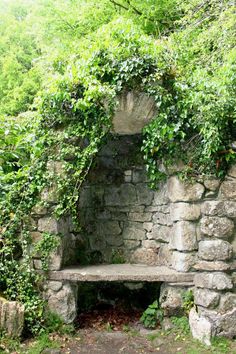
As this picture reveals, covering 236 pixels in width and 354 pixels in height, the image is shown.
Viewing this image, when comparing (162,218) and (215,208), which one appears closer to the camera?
(215,208)

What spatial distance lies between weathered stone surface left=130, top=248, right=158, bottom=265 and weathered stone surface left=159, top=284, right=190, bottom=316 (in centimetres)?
76

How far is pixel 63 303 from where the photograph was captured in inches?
166

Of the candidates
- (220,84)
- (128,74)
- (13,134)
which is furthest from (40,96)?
(220,84)

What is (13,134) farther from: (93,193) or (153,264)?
(153,264)

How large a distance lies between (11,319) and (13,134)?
2.22 metres

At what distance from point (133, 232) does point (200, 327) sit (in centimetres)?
175

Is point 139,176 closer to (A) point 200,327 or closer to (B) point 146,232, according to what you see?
(B) point 146,232

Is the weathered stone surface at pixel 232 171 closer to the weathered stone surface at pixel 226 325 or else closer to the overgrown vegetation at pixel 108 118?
the overgrown vegetation at pixel 108 118

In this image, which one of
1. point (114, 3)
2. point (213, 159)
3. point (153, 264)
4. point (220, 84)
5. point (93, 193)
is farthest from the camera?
point (114, 3)

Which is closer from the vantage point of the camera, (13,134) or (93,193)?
(13,134)

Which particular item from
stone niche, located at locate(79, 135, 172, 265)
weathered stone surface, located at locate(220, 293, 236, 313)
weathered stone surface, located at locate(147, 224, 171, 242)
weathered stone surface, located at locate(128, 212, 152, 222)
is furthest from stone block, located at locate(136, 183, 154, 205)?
weathered stone surface, located at locate(220, 293, 236, 313)

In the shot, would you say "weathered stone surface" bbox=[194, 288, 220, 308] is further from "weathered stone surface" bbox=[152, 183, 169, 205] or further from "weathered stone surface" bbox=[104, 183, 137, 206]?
"weathered stone surface" bbox=[104, 183, 137, 206]

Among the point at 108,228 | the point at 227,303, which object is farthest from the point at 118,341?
A: the point at 108,228

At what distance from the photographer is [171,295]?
4.17m
